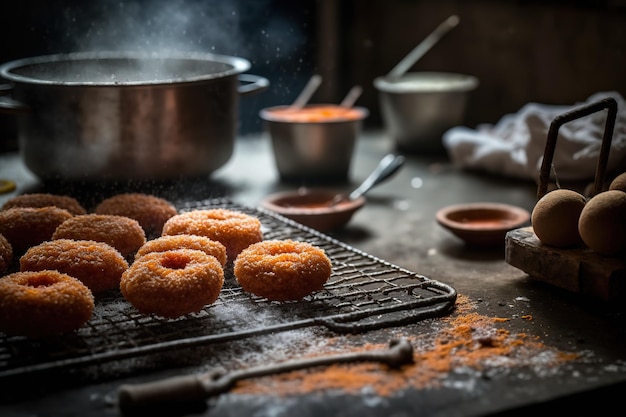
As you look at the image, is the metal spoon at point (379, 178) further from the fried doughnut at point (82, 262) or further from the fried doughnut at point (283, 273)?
the fried doughnut at point (82, 262)

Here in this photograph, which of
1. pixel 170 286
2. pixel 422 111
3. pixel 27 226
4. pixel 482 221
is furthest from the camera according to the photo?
pixel 422 111

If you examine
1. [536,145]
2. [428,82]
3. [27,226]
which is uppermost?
[428,82]

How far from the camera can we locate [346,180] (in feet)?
15.5

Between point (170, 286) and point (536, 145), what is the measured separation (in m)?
2.55

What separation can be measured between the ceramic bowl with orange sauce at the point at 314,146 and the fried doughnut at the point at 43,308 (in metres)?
2.26

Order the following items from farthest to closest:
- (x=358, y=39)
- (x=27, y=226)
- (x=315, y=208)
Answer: (x=358, y=39) < (x=315, y=208) < (x=27, y=226)

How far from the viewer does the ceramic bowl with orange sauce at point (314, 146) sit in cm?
452

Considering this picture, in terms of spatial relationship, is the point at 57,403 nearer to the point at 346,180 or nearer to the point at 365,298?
the point at 365,298

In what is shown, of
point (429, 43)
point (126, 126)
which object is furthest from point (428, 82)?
point (126, 126)

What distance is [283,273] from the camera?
266 centimetres

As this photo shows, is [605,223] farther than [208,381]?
Yes

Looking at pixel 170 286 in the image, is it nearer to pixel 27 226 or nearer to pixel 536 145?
pixel 27 226

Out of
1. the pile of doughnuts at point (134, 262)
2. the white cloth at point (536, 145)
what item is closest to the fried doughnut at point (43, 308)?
the pile of doughnuts at point (134, 262)

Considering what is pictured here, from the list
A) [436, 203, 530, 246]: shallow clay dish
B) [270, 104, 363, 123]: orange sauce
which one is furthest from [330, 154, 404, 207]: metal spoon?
[270, 104, 363, 123]: orange sauce
